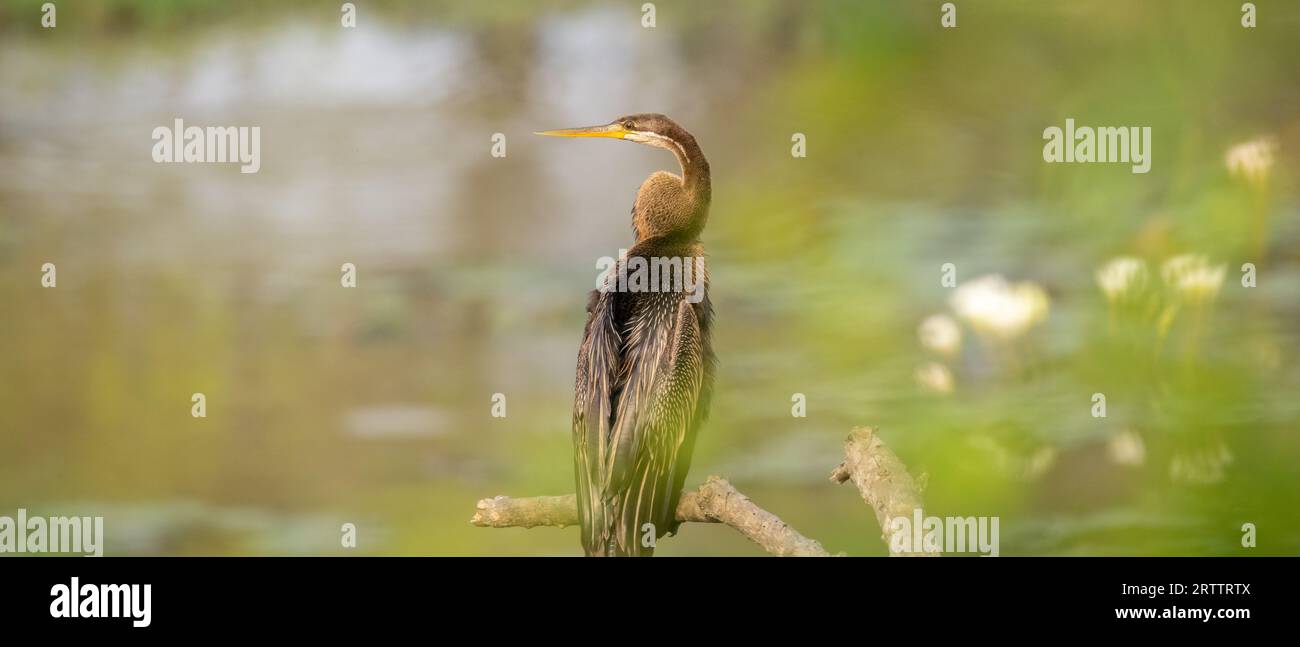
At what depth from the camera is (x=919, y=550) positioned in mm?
3213

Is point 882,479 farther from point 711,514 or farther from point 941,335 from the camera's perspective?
point 941,335

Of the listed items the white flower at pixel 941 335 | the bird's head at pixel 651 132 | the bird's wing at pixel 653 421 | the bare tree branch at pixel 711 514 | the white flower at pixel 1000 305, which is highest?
the bird's head at pixel 651 132

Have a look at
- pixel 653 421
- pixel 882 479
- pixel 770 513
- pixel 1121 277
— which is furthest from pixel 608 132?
pixel 1121 277

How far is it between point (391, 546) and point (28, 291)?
76.5 inches

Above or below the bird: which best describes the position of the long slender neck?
above

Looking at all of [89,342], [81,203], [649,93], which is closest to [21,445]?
[89,342]

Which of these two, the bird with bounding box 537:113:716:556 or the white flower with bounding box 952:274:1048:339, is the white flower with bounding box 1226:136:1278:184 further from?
the bird with bounding box 537:113:716:556

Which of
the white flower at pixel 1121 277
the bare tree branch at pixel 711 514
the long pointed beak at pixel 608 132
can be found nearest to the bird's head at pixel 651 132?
the long pointed beak at pixel 608 132

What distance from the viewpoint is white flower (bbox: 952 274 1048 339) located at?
207 inches

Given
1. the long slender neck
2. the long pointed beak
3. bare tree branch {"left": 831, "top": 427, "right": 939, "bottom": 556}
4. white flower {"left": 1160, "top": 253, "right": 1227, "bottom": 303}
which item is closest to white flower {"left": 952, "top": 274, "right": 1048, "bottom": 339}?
white flower {"left": 1160, "top": 253, "right": 1227, "bottom": 303}

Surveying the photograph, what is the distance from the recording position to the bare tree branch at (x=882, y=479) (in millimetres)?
3256

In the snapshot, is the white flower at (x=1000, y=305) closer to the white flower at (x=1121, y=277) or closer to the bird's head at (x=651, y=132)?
the white flower at (x=1121, y=277)

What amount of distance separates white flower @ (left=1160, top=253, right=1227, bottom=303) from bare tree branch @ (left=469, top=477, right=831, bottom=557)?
261cm

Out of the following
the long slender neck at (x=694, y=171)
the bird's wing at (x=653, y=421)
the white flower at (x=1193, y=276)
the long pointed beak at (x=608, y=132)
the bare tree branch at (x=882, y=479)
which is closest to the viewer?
the bare tree branch at (x=882, y=479)
